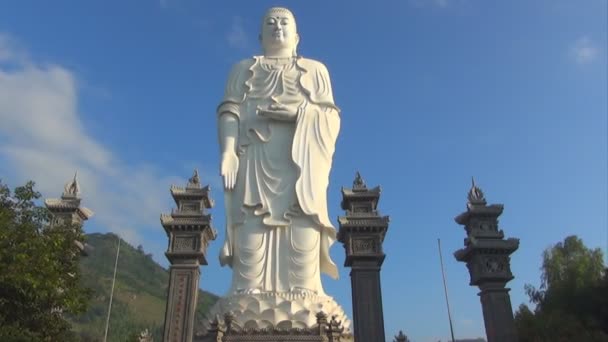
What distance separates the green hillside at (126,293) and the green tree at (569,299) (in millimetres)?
40883

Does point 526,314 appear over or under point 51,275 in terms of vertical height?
over

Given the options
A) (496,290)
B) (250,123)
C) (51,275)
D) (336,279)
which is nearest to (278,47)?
(250,123)

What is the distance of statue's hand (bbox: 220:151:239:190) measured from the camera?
10.8 meters

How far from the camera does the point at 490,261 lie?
14297 mm

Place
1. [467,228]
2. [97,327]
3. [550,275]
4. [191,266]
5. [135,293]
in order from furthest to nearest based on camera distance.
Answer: [135,293]
[97,327]
[550,275]
[467,228]
[191,266]

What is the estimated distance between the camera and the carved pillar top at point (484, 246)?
14.1m

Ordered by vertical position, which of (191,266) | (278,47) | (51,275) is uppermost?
(278,47)

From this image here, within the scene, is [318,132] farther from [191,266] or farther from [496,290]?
[496,290]

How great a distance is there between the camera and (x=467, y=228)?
15.2 metres

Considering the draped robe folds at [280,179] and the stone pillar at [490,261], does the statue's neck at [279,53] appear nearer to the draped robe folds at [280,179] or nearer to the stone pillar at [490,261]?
the draped robe folds at [280,179]

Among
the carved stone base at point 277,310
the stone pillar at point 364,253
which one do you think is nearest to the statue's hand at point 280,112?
the carved stone base at point 277,310

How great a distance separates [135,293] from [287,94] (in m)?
78.9

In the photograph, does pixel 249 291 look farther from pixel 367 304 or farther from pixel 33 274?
pixel 367 304

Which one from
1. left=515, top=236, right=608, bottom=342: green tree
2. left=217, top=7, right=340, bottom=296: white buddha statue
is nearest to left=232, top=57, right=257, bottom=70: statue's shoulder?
left=217, top=7, right=340, bottom=296: white buddha statue
